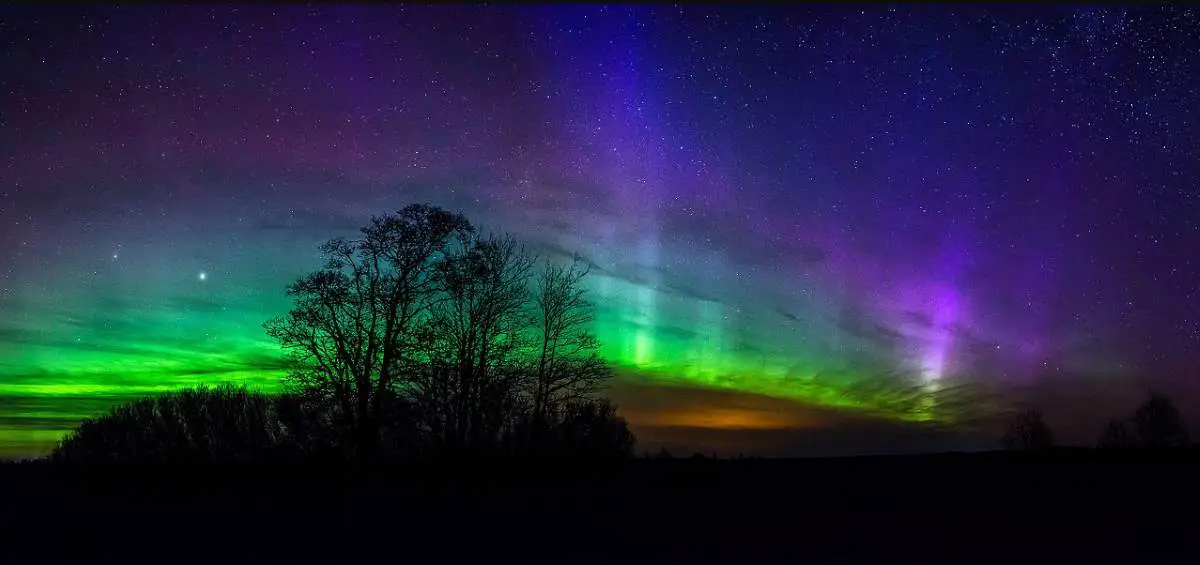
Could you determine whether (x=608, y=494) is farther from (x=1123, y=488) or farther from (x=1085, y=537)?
(x=1123, y=488)

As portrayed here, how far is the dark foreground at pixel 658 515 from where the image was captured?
14250 mm

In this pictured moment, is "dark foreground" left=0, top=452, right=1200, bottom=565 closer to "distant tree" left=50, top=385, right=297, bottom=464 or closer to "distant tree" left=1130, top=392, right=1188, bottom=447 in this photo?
"distant tree" left=50, top=385, right=297, bottom=464

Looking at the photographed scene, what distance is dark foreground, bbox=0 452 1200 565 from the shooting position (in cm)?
1425

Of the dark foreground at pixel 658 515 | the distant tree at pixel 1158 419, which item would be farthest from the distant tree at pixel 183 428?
the distant tree at pixel 1158 419

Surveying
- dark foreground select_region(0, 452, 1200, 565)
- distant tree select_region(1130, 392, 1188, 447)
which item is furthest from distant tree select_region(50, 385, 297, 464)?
distant tree select_region(1130, 392, 1188, 447)

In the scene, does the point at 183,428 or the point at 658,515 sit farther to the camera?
Answer: the point at 183,428

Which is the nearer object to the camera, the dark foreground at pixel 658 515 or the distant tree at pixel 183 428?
the dark foreground at pixel 658 515

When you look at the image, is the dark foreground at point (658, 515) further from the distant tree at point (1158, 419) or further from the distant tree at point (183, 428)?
the distant tree at point (1158, 419)

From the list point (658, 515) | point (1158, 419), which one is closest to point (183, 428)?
point (658, 515)

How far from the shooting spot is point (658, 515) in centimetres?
1794

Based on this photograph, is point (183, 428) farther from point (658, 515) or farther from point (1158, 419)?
point (1158, 419)

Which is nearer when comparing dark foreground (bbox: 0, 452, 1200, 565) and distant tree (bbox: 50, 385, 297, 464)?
dark foreground (bbox: 0, 452, 1200, 565)

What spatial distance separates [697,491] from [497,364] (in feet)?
40.6

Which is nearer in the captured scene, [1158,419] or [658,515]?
[658,515]
